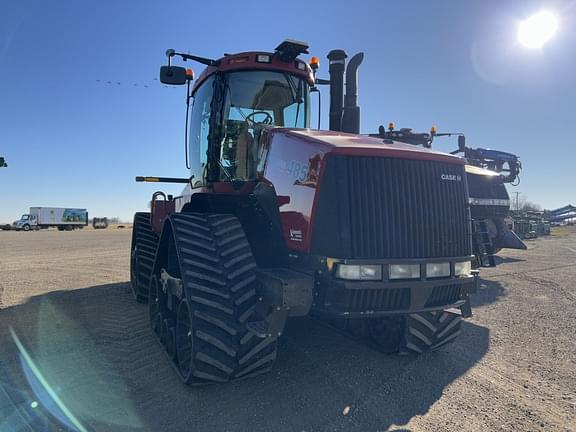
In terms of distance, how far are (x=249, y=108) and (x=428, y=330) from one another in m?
3.01

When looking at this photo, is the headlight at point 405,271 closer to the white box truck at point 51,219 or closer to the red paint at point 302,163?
the red paint at point 302,163

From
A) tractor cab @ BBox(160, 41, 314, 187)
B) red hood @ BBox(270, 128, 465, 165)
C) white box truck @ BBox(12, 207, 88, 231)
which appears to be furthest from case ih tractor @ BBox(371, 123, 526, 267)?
white box truck @ BBox(12, 207, 88, 231)

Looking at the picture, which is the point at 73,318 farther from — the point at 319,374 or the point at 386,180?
the point at 386,180

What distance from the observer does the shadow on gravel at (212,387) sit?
310 centimetres

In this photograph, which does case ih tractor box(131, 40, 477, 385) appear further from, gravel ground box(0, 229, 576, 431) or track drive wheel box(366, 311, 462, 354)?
gravel ground box(0, 229, 576, 431)

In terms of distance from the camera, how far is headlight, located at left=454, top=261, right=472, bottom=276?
11.9 ft

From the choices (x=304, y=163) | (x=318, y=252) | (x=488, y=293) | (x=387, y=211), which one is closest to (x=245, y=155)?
(x=304, y=163)

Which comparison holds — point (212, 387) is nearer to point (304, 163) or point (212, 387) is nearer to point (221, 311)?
point (221, 311)

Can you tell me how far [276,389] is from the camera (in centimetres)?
362

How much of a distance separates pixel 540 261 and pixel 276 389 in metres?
13.2

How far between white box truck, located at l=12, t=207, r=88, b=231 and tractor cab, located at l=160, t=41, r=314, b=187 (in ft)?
176

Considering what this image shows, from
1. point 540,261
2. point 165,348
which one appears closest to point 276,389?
point 165,348

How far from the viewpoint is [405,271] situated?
132 inches

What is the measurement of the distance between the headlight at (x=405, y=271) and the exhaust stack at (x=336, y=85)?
102 inches
